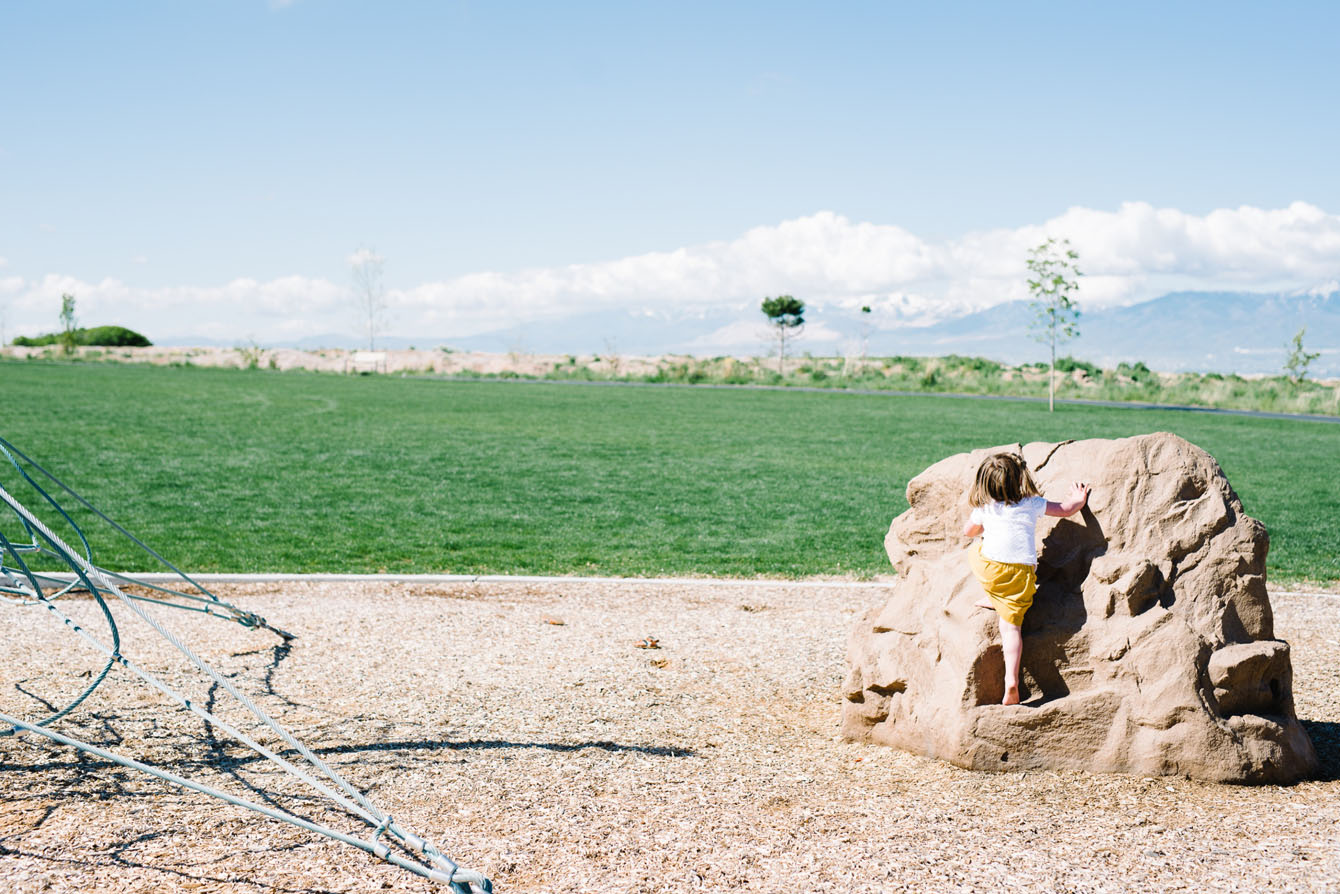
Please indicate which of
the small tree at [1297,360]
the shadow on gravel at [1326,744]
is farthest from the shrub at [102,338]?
the shadow on gravel at [1326,744]

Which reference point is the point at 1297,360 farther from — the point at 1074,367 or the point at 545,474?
the point at 545,474

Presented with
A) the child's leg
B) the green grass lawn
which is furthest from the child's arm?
the green grass lawn

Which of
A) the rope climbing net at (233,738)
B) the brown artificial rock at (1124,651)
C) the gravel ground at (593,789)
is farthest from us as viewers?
the brown artificial rock at (1124,651)

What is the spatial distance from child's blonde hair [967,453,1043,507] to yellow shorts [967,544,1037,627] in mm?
318

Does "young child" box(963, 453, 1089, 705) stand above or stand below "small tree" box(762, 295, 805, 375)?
below

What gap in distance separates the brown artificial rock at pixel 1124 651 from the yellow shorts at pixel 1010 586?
11 centimetres

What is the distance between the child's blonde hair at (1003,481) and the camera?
16.2 feet

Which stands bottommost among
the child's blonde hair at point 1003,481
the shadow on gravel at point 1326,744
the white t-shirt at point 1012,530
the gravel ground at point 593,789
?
the shadow on gravel at point 1326,744

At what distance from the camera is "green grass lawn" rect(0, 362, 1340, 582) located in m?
10.9

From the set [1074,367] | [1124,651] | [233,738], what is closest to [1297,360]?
[1074,367]

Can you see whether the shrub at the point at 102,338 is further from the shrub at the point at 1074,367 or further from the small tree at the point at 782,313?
the shrub at the point at 1074,367

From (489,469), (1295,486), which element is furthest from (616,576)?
(1295,486)

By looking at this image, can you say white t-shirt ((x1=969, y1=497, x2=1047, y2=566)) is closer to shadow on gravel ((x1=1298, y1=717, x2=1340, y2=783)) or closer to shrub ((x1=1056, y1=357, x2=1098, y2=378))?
shadow on gravel ((x1=1298, y1=717, x2=1340, y2=783))

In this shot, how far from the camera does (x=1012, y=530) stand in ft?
16.2
